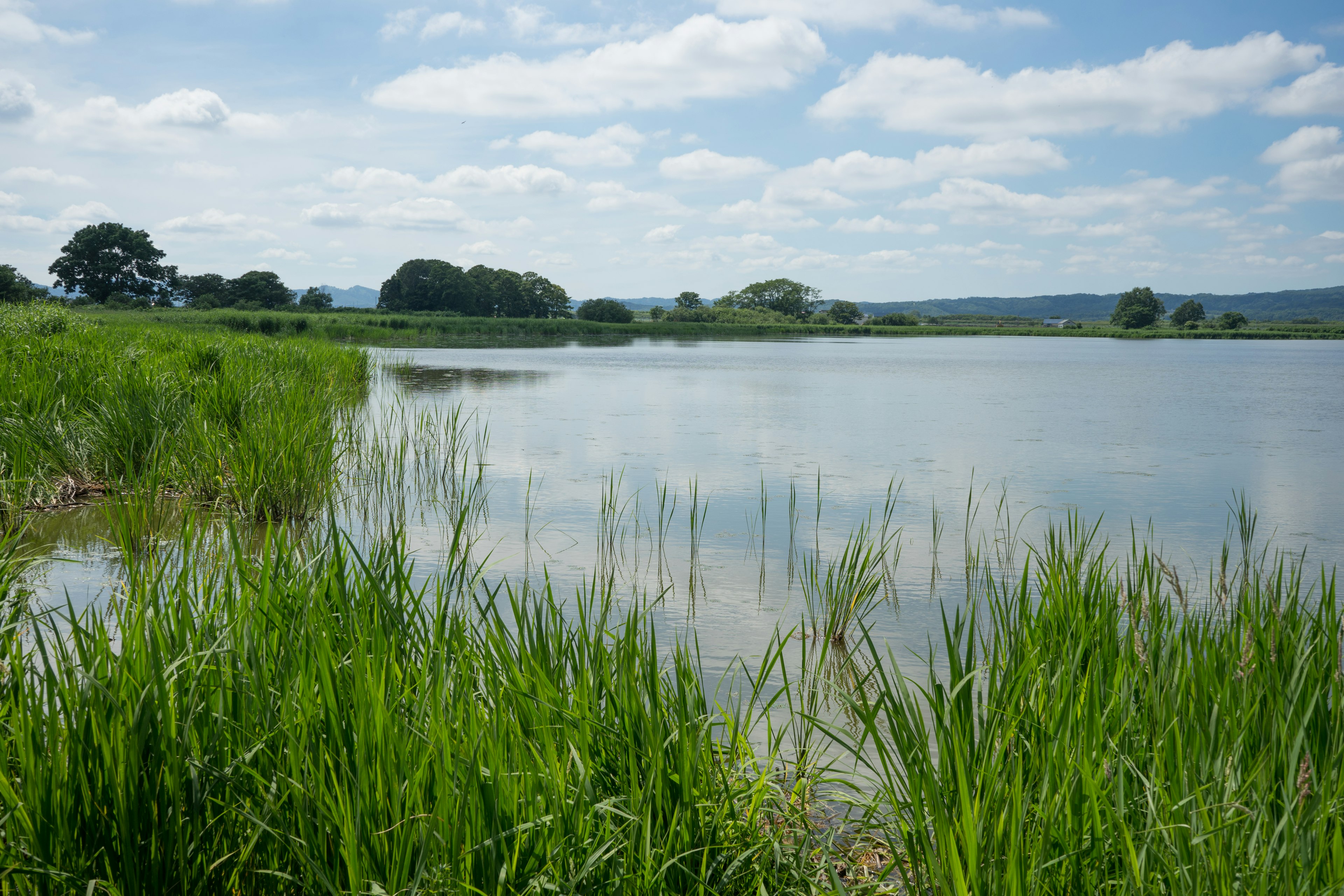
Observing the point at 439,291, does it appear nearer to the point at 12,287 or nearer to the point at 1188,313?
the point at 12,287

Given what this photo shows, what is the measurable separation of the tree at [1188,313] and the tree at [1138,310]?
2.00 meters

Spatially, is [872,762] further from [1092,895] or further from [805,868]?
[1092,895]

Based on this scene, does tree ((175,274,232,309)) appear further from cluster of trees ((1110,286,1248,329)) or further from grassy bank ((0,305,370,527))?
cluster of trees ((1110,286,1248,329))

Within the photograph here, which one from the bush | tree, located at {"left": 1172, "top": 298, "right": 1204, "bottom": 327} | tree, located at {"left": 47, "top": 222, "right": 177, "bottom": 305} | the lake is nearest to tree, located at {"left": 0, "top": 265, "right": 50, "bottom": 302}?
tree, located at {"left": 47, "top": 222, "right": 177, "bottom": 305}

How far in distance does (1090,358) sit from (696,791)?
37664 millimetres

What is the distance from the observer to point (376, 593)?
7.12ft

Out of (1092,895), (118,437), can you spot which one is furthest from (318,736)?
(118,437)

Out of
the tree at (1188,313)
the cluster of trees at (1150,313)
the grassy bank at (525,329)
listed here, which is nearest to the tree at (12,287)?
the grassy bank at (525,329)

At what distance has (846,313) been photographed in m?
111

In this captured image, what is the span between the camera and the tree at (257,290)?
67812mm

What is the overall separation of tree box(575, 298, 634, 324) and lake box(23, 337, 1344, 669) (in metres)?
62.4

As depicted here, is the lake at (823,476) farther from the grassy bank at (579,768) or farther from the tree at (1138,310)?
the tree at (1138,310)

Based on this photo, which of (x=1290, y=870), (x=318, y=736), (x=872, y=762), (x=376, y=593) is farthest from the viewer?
(x=872, y=762)

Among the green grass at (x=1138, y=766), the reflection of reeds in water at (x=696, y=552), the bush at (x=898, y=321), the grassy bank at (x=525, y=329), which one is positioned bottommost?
the reflection of reeds in water at (x=696, y=552)
